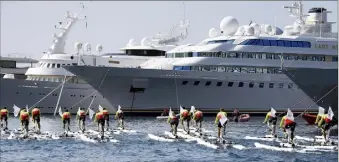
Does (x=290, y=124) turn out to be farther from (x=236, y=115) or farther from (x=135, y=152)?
(x=236, y=115)

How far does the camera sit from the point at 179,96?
6362 centimetres

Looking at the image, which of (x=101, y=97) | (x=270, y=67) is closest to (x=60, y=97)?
(x=101, y=97)

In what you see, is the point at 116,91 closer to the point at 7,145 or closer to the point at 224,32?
the point at 224,32

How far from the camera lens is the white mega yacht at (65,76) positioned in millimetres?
64375

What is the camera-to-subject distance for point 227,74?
210 ft

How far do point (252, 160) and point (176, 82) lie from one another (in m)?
33.1

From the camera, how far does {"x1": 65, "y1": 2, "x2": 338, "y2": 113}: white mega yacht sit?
62.5 metres

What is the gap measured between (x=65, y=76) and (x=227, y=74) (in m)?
14.0

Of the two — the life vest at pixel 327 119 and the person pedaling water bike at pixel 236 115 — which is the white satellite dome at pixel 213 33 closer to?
the person pedaling water bike at pixel 236 115

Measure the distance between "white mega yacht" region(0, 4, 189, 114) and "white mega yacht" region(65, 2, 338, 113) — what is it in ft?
9.99

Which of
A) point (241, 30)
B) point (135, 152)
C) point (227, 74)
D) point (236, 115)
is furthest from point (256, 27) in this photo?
point (135, 152)

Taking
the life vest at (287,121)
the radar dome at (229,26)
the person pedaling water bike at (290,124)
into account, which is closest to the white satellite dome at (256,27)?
the radar dome at (229,26)

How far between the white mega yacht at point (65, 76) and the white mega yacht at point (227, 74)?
3044mm

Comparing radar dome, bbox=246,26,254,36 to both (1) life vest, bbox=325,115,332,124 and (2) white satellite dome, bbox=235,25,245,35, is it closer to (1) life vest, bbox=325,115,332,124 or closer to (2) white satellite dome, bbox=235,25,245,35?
(2) white satellite dome, bbox=235,25,245,35
